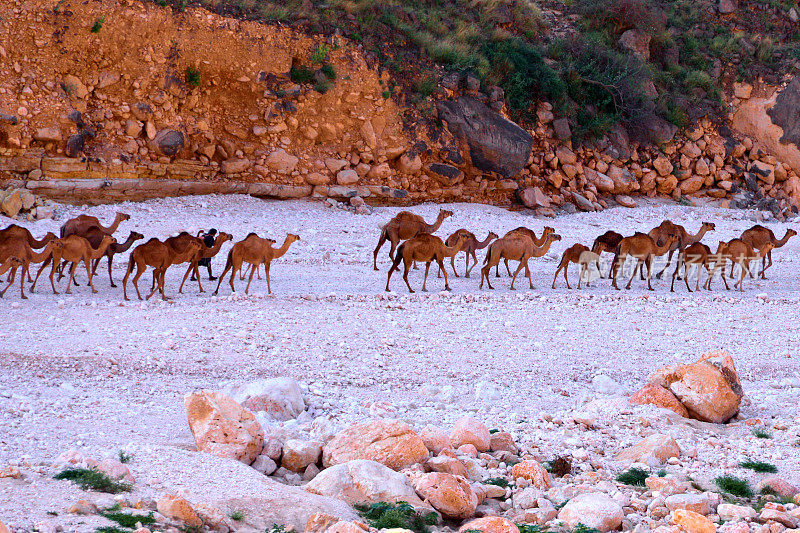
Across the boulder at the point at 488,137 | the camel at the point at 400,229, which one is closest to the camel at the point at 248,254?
the camel at the point at 400,229

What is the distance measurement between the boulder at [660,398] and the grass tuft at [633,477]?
1.86 m

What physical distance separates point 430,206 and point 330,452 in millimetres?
20386

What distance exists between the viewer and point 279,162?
25.4 m

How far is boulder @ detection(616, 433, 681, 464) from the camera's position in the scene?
726 cm

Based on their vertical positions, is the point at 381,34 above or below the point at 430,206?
above

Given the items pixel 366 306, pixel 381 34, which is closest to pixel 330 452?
pixel 366 306

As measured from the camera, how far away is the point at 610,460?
292 inches

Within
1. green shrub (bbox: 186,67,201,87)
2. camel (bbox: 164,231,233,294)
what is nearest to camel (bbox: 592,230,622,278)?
camel (bbox: 164,231,233,294)

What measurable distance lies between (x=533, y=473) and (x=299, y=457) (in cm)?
199

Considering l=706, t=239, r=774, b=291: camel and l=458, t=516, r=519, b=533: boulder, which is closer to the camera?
l=458, t=516, r=519, b=533: boulder

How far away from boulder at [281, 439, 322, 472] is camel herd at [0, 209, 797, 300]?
7.43 m

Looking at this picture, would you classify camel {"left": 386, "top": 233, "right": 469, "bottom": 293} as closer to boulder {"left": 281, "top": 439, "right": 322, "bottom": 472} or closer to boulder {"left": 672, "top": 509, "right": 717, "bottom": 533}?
boulder {"left": 281, "top": 439, "right": 322, "bottom": 472}

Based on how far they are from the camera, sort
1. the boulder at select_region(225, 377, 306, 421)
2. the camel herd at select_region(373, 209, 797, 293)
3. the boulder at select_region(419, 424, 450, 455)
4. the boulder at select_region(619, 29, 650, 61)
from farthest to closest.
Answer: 1. the boulder at select_region(619, 29, 650, 61)
2. the camel herd at select_region(373, 209, 797, 293)
3. the boulder at select_region(225, 377, 306, 421)
4. the boulder at select_region(419, 424, 450, 455)

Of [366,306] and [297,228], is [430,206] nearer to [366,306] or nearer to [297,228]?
[297,228]
